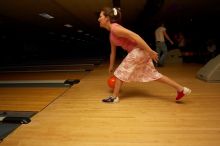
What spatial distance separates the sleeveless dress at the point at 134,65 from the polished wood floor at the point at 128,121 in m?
0.37

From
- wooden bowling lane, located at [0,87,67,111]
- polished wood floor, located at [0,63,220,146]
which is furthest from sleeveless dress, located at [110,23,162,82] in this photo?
wooden bowling lane, located at [0,87,67,111]

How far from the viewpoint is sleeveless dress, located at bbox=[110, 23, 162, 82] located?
3.54m

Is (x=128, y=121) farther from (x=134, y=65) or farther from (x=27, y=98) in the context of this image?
(x=27, y=98)

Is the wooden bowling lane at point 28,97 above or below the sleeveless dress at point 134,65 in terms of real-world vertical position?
below

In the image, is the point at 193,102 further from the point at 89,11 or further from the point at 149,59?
the point at 89,11

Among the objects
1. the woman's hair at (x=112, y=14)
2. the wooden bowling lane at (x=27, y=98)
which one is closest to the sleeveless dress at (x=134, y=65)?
the woman's hair at (x=112, y=14)

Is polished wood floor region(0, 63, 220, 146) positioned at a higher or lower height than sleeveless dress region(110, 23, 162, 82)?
lower

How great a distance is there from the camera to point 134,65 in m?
3.57

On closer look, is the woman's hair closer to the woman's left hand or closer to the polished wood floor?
the woman's left hand

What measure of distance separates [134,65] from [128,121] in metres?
0.95

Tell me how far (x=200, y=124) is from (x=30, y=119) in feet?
6.49

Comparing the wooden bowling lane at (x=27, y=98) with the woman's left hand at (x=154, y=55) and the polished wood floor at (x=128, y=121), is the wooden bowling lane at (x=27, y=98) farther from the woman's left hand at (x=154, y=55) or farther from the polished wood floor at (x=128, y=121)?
the woman's left hand at (x=154, y=55)

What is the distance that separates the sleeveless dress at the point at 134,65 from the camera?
11.6 ft

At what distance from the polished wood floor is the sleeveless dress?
0.37 meters
